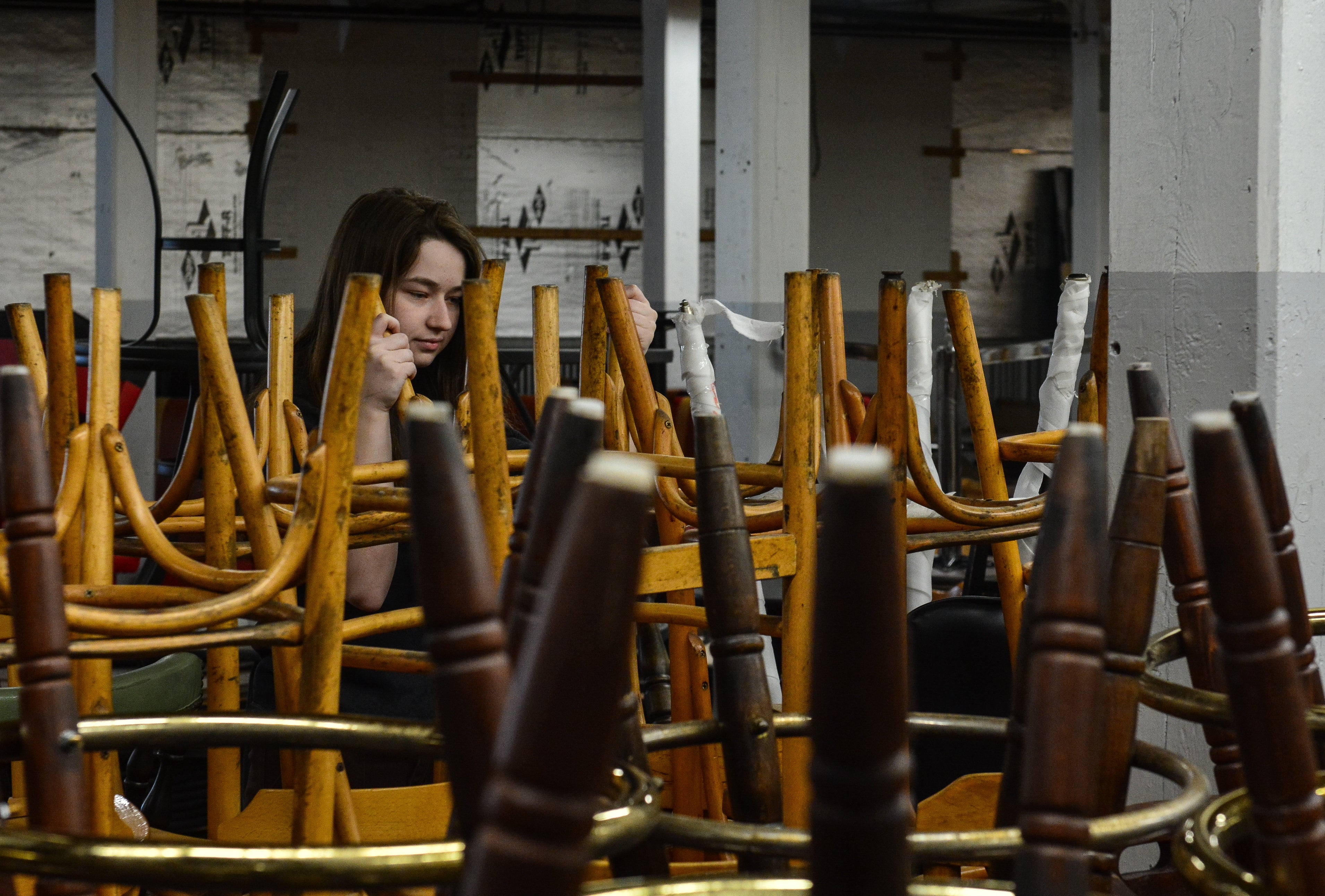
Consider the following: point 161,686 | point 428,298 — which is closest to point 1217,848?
point 161,686

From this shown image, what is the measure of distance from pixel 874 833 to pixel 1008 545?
1.28m

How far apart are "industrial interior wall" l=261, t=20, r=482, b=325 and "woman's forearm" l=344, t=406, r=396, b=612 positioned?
6.94 m

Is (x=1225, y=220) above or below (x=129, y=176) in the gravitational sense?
below

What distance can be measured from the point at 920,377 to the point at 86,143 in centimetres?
780

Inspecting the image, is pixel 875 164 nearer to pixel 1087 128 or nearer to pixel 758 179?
pixel 1087 128

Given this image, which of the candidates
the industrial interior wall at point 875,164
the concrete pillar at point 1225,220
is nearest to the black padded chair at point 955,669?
the concrete pillar at point 1225,220

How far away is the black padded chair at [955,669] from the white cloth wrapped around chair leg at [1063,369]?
6.1 inches

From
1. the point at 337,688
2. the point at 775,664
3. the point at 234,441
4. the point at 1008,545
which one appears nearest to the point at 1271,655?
the point at 337,688

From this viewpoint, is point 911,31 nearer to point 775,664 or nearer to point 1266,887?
point 775,664

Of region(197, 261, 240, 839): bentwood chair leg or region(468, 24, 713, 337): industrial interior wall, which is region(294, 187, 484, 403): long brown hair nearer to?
region(197, 261, 240, 839): bentwood chair leg

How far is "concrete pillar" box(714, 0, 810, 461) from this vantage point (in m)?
4.84

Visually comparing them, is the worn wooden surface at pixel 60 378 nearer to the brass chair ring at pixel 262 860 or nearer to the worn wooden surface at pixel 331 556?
the worn wooden surface at pixel 331 556

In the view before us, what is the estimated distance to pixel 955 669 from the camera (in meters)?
1.82

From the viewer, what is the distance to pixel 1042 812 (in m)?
0.43
